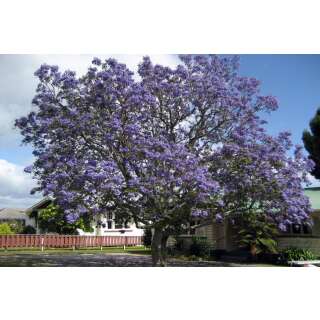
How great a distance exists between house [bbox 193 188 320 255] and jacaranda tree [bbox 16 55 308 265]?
203 centimetres

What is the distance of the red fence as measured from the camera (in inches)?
1034

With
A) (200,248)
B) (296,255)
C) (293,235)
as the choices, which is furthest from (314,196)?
(200,248)

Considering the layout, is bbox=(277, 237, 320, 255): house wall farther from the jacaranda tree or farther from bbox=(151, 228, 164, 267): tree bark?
bbox=(151, 228, 164, 267): tree bark

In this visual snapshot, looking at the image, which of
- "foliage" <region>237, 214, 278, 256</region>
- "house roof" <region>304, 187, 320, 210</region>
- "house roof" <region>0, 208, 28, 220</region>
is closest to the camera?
"foliage" <region>237, 214, 278, 256</region>

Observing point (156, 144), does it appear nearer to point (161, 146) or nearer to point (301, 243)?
point (161, 146)

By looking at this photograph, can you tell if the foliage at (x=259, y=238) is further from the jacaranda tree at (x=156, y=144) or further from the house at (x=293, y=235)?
the jacaranda tree at (x=156, y=144)

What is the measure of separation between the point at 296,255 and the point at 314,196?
9.91ft

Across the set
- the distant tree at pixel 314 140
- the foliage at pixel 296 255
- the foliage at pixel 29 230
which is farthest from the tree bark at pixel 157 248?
the foliage at pixel 29 230

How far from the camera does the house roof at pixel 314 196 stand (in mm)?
17717

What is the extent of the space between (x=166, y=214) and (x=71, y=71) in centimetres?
484

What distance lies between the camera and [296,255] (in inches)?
680

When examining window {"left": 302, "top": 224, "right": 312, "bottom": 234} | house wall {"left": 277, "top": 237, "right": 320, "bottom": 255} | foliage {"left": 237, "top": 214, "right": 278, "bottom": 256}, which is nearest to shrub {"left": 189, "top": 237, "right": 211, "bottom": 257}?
foliage {"left": 237, "top": 214, "right": 278, "bottom": 256}

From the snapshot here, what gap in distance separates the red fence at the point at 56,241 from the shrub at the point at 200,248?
8.95 metres
